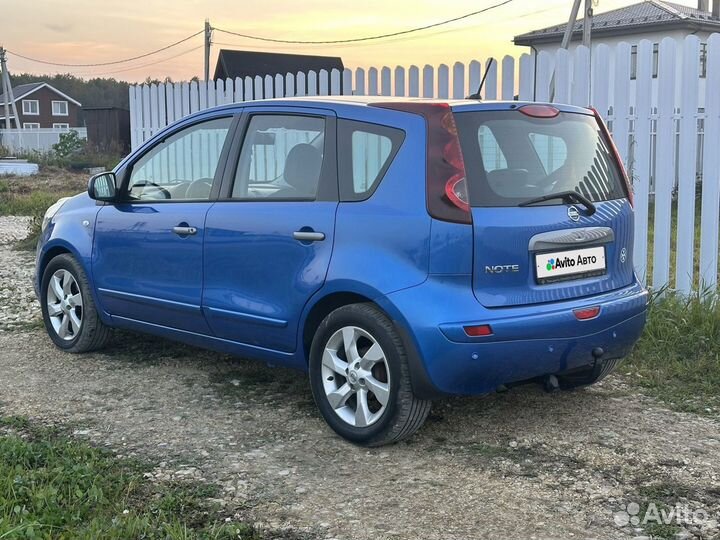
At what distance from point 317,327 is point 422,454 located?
33.2 inches

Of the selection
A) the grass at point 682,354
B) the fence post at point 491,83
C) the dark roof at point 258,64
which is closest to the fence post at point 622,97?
the fence post at point 491,83

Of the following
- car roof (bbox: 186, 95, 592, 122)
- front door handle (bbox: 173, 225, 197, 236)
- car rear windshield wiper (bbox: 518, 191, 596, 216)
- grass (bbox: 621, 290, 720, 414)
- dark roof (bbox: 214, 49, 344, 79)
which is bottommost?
grass (bbox: 621, 290, 720, 414)

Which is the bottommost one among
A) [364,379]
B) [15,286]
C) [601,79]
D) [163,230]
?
[15,286]

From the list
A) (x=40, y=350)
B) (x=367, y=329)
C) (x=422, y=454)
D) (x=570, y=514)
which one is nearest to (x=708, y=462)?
(x=570, y=514)

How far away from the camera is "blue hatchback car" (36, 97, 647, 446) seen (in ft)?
13.2

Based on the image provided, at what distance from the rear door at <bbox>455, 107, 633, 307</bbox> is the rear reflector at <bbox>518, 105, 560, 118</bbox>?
0.06 ft

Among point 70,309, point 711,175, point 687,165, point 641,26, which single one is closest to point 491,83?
point 687,165

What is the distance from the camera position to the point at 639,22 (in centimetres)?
3647

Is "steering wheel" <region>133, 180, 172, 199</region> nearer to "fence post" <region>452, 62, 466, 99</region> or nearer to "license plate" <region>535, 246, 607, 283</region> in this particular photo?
"license plate" <region>535, 246, 607, 283</region>

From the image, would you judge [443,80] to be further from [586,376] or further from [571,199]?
[571,199]

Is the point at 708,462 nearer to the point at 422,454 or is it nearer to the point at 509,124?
the point at 422,454

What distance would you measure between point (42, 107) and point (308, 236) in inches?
3933

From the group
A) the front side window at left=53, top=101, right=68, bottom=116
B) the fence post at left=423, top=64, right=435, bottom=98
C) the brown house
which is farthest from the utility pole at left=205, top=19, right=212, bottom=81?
the front side window at left=53, top=101, right=68, bottom=116

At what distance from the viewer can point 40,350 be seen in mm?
6332
